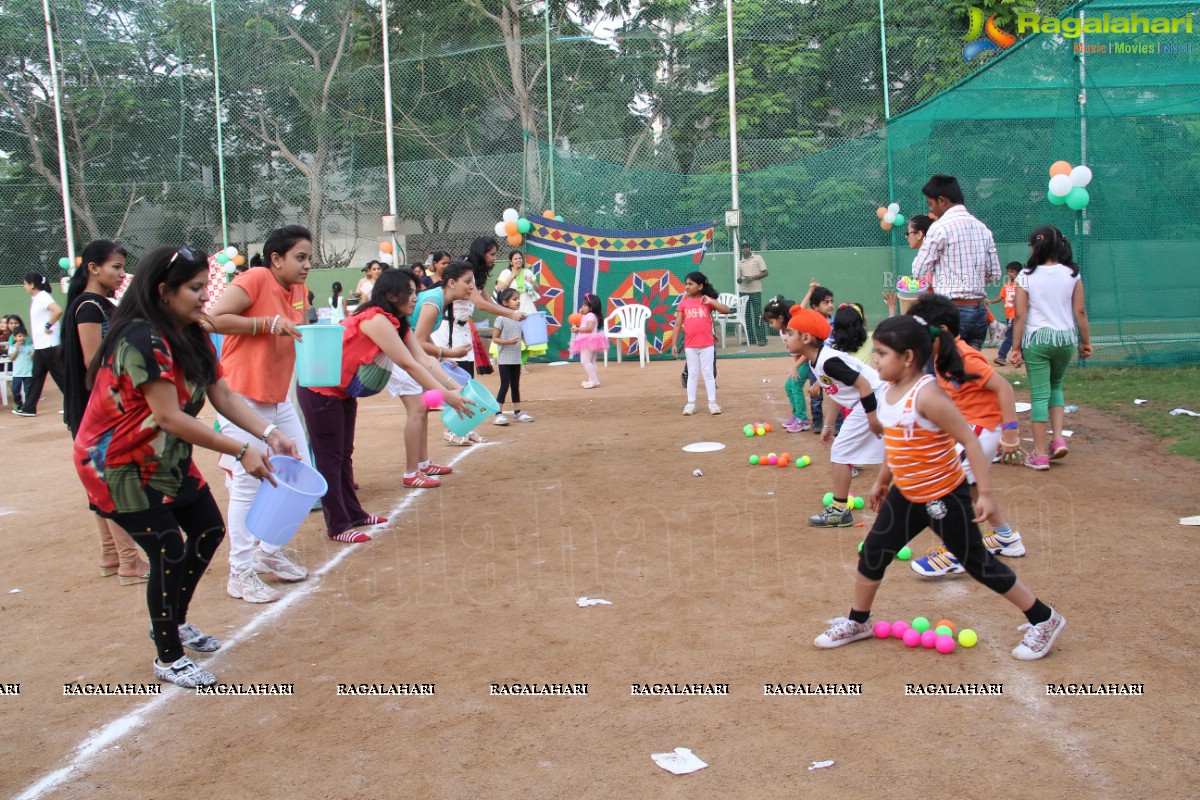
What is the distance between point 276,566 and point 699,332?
605 centimetres

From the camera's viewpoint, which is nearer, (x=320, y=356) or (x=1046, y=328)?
→ (x=320, y=356)

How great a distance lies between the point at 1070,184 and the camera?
1177 cm

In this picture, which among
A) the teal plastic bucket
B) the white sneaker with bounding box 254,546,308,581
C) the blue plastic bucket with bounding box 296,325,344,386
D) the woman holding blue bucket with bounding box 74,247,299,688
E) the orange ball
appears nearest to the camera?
the woman holding blue bucket with bounding box 74,247,299,688

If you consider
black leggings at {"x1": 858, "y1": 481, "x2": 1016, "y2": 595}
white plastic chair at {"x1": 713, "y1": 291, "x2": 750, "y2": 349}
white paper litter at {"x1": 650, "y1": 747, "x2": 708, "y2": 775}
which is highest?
white plastic chair at {"x1": 713, "y1": 291, "x2": 750, "y2": 349}

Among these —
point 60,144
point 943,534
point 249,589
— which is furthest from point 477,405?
point 60,144

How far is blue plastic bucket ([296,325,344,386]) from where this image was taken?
19.1ft

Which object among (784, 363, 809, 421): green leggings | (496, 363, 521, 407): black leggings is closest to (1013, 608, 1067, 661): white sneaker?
(784, 363, 809, 421): green leggings

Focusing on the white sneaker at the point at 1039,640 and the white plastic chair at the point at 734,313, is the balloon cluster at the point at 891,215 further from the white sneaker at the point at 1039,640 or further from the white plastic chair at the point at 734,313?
the white sneaker at the point at 1039,640

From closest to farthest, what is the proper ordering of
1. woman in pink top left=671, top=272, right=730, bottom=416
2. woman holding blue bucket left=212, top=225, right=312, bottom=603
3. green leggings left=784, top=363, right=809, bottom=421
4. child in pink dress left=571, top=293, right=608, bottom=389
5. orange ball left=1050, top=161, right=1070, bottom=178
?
woman holding blue bucket left=212, top=225, right=312, bottom=603 → green leggings left=784, top=363, right=809, bottom=421 → woman in pink top left=671, top=272, right=730, bottom=416 → orange ball left=1050, top=161, right=1070, bottom=178 → child in pink dress left=571, top=293, right=608, bottom=389

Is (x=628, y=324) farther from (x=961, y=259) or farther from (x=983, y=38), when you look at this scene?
(x=961, y=259)

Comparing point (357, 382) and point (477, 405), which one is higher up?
point (357, 382)

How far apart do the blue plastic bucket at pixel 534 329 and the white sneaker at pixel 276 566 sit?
5.62 m

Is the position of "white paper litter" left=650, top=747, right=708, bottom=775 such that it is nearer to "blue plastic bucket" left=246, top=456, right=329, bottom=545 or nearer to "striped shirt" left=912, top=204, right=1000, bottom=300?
"blue plastic bucket" left=246, top=456, right=329, bottom=545

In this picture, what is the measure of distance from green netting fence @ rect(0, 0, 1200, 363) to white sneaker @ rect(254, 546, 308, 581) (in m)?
12.7
